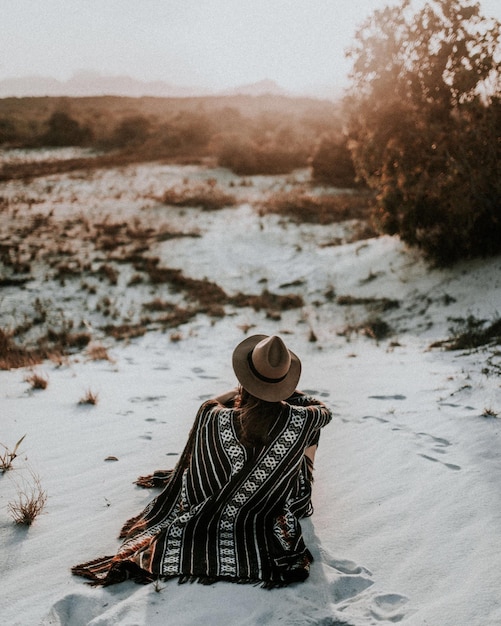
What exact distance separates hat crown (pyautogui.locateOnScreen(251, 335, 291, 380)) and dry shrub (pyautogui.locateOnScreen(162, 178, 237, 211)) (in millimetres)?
14441

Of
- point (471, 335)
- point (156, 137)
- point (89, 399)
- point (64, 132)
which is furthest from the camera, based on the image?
point (156, 137)

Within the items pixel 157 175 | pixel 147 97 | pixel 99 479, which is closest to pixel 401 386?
pixel 99 479

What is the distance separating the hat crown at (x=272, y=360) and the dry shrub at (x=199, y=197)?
14.4 m

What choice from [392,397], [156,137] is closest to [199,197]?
[392,397]

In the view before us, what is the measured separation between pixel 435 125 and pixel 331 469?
6.71 m

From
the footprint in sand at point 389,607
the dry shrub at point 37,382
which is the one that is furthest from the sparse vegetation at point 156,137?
the footprint in sand at point 389,607

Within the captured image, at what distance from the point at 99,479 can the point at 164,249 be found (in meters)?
9.87

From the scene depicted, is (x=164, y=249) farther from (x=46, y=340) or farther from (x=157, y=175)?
(x=157, y=175)

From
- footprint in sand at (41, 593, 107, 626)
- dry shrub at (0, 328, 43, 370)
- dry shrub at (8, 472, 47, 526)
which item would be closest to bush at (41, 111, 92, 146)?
dry shrub at (0, 328, 43, 370)

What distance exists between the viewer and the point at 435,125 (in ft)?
28.3

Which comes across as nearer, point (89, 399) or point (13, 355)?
point (89, 399)

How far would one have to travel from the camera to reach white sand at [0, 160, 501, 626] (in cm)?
260

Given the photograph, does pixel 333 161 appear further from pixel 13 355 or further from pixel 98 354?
pixel 13 355

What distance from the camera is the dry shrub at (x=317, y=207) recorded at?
15.1 metres
